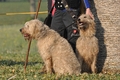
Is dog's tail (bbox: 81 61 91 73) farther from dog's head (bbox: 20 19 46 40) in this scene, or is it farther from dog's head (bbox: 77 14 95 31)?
dog's head (bbox: 20 19 46 40)

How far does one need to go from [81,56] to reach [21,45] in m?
10.2

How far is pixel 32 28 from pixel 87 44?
1095mm

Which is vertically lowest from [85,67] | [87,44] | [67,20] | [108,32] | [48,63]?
[85,67]

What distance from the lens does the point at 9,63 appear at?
39.8 ft

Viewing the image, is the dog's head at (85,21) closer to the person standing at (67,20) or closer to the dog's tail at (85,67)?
the person standing at (67,20)

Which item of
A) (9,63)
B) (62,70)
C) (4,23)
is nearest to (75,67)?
(62,70)

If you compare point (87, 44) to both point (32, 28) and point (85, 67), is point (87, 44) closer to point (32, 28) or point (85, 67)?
point (85, 67)

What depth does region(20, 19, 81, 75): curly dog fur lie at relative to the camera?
31.1ft

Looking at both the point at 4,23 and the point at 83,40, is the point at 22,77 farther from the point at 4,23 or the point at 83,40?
the point at 4,23

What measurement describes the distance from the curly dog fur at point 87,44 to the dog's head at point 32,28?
2.48 feet

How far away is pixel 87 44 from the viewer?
32.1 ft

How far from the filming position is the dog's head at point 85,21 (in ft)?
31.4

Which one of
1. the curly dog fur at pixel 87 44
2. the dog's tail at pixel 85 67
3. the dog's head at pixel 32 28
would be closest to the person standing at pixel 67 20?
the curly dog fur at pixel 87 44

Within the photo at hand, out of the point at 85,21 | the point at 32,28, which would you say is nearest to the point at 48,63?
the point at 32,28
